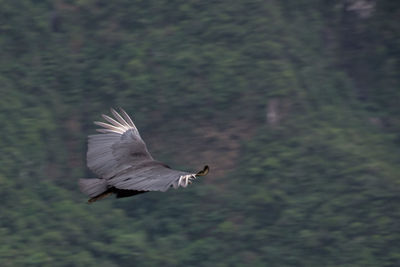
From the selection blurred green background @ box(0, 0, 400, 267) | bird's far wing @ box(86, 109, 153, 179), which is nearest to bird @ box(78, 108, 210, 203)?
bird's far wing @ box(86, 109, 153, 179)

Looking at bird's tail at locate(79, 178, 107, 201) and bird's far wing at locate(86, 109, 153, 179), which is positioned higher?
bird's far wing at locate(86, 109, 153, 179)

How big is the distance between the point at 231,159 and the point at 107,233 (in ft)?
10.7

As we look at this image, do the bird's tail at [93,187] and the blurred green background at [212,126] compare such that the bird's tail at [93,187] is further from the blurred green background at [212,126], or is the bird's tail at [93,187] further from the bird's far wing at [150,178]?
the blurred green background at [212,126]

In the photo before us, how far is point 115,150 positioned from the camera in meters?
7.88

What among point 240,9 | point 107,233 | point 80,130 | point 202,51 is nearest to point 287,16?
point 240,9

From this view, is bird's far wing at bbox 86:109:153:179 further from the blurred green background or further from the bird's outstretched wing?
the blurred green background

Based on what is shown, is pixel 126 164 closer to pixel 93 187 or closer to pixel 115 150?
pixel 115 150

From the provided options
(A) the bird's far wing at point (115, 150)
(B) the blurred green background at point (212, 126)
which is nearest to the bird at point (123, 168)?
(A) the bird's far wing at point (115, 150)

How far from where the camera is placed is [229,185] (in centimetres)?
1673

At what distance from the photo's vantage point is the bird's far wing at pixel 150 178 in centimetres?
630

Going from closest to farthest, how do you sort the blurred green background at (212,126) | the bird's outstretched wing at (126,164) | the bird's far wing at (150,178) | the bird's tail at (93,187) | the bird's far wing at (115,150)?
1. the bird's far wing at (150,178)
2. the bird's outstretched wing at (126,164)
3. the bird's tail at (93,187)
4. the bird's far wing at (115,150)
5. the blurred green background at (212,126)

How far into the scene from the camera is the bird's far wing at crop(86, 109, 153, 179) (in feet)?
24.8

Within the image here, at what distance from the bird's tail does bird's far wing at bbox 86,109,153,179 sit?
5.1 inches

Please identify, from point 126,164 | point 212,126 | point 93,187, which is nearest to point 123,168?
point 126,164
